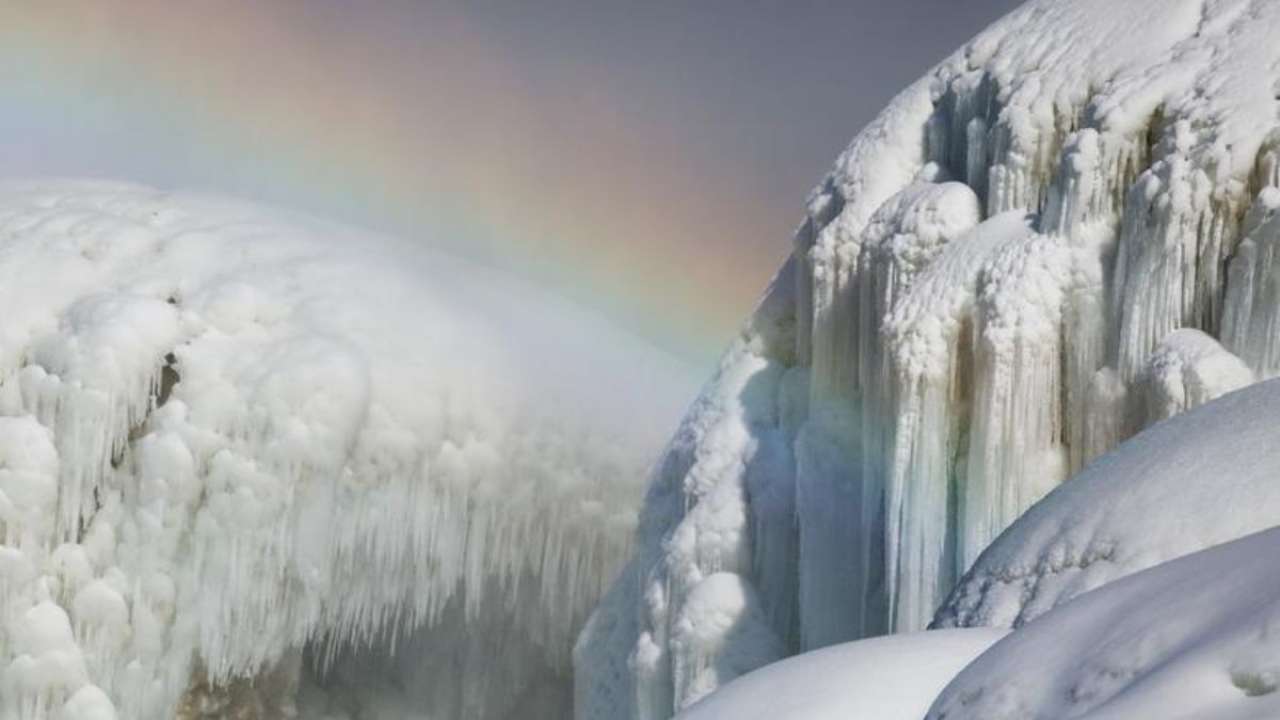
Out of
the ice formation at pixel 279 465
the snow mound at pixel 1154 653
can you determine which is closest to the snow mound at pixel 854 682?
the snow mound at pixel 1154 653

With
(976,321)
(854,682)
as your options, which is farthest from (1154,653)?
(976,321)

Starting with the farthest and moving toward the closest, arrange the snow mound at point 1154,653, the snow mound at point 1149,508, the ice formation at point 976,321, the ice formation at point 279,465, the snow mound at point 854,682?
1. the ice formation at point 279,465
2. the ice formation at point 976,321
3. the snow mound at point 1149,508
4. the snow mound at point 854,682
5. the snow mound at point 1154,653

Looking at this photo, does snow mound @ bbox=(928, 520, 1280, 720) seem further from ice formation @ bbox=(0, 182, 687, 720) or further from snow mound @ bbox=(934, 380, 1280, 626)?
ice formation @ bbox=(0, 182, 687, 720)

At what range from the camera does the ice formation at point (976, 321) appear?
662 cm

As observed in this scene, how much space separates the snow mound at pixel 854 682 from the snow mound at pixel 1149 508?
0.41 m

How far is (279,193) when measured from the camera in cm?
1750

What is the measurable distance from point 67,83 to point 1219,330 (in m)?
13.5

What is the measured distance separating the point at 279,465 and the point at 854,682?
8.60 metres

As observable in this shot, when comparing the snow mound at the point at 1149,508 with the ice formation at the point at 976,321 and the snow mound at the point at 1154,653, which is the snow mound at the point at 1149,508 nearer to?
the snow mound at the point at 1154,653

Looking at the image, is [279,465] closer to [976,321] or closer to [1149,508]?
[976,321]

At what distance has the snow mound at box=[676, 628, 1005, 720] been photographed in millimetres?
2988

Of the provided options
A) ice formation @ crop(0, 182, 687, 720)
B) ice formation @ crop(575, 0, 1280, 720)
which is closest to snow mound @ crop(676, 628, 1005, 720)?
ice formation @ crop(575, 0, 1280, 720)

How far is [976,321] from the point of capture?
7.12 metres

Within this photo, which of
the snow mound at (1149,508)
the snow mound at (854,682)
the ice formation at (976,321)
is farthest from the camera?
the ice formation at (976,321)
